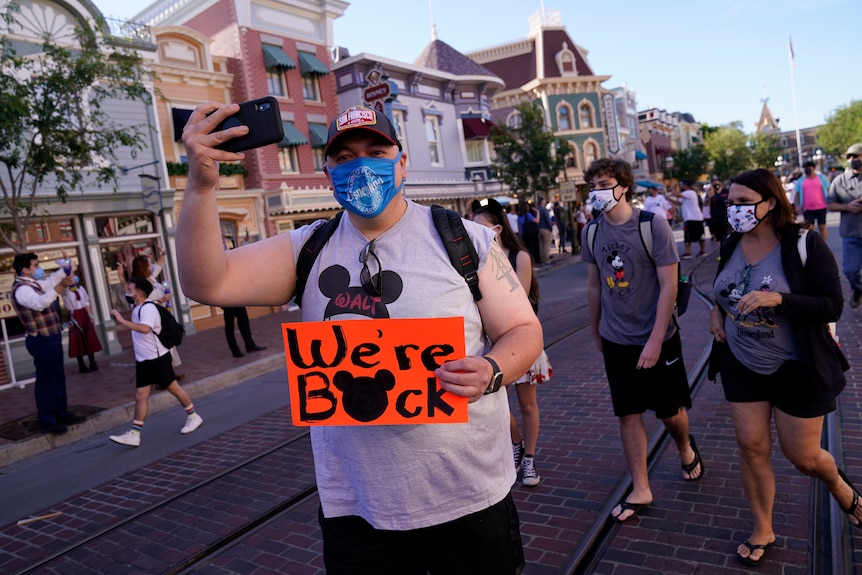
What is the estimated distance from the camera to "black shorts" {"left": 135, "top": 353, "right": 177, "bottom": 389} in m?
6.39

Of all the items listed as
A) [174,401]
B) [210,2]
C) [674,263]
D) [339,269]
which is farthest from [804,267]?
[210,2]

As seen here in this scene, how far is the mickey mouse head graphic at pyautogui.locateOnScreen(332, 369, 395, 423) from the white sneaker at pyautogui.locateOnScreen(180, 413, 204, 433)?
549cm

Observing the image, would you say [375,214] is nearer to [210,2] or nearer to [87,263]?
[87,263]

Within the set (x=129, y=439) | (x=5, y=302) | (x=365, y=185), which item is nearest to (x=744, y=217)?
(x=365, y=185)

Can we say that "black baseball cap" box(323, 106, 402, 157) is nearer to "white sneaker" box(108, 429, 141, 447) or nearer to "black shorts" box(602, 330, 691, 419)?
"black shorts" box(602, 330, 691, 419)

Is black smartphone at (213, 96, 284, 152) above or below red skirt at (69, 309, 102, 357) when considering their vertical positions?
above

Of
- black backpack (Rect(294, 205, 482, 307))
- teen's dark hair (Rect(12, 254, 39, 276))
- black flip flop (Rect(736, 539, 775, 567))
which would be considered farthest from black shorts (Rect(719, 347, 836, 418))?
teen's dark hair (Rect(12, 254, 39, 276))

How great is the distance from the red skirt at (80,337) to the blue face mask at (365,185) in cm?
1124

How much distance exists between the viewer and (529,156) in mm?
24594

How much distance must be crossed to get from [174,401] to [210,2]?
51.3 ft

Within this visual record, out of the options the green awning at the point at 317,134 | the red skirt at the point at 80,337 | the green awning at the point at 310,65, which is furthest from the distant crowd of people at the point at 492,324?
the green awning at the point at 310,65

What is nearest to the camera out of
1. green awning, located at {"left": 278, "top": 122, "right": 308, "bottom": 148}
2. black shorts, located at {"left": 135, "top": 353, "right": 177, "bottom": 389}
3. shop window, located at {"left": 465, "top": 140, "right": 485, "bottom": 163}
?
black shorts, located at {"left": 135, "top": 353, "right": 177, "bottom": 389}

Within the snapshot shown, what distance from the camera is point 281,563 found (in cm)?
348

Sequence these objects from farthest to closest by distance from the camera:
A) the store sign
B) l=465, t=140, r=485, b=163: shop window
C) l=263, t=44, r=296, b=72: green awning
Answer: l=465, t=140, r=485, b=163: shop window, l=263, t=44, r=296, b=72: green awning, the store sign
